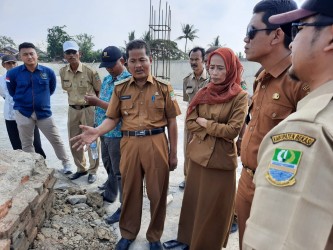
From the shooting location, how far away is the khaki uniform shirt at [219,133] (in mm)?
2102

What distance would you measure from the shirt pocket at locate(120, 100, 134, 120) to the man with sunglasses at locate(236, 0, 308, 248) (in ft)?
3.86

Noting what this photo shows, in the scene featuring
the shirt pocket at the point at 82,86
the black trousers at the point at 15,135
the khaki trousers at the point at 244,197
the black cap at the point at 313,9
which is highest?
the black cap at the point at 313,9

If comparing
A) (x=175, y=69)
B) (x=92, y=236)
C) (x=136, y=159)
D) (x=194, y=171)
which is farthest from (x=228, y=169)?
(x=175, y=69)

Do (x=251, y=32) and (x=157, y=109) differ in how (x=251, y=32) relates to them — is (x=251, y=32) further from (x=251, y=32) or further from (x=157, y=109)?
(x=157, y=109)

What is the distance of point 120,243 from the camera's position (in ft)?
8.25

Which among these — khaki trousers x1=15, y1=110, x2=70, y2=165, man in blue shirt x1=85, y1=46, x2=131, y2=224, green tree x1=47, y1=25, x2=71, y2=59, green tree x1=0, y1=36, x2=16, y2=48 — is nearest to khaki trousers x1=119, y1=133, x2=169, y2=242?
man in blue shirt x1=85, y1=46, x2=131, y2=224

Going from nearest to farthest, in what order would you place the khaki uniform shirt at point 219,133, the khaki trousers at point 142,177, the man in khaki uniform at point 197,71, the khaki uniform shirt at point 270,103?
the khaki uniform shirt at point 270,103
the khaki uniform shirt at point 219,133
the khaki trousers at point 142,177
the man in khaki uniform at point 197,71

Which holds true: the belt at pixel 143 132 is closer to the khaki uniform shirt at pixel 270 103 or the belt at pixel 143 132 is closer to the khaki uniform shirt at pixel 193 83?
the khaki uniform shirt at pixel 270 103

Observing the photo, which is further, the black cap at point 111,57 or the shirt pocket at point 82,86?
the shirt pocket at point 82,86

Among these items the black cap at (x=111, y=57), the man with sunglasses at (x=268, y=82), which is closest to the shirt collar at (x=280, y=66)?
the man with sunglasses at (x=268, y=82)

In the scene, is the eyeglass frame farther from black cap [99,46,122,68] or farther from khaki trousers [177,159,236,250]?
black cap [99,46,122,68]

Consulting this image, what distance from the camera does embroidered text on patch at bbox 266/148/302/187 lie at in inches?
24.5

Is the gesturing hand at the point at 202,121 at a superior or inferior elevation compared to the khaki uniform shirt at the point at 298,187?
inferior

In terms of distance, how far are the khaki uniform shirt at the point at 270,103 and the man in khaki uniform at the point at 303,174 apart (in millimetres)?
831
